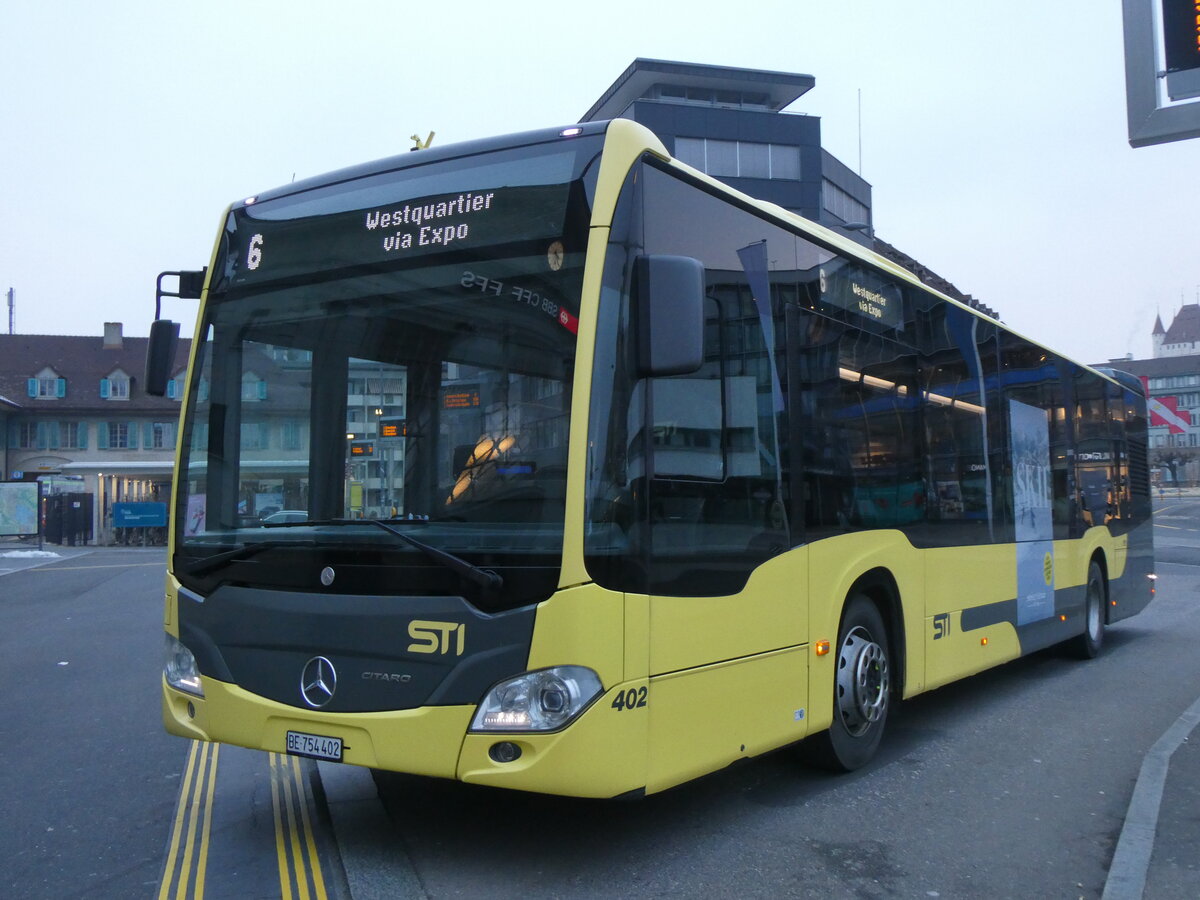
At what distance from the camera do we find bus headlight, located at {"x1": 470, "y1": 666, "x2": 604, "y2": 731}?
165 inches

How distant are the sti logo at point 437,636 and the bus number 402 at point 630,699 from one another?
0.64m

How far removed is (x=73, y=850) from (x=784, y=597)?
3494 millimetres

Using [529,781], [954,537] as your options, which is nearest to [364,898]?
[529,781]

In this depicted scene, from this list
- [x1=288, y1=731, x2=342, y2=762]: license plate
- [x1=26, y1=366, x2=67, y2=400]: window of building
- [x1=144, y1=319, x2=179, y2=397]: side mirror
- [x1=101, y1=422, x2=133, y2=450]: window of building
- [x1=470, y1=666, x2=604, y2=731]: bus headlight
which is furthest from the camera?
[x1=26, y1=366, x2=67, y2=400]: window of building

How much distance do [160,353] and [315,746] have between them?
2.32 meters

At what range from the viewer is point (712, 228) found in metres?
5.12

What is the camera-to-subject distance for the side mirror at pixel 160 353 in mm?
5633

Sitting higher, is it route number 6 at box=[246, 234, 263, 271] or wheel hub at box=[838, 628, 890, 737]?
route number 6 at box=[246, 234, 263, 271]

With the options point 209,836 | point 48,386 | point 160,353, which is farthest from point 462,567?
point 48,386

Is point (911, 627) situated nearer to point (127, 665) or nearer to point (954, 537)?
point (954, 537)

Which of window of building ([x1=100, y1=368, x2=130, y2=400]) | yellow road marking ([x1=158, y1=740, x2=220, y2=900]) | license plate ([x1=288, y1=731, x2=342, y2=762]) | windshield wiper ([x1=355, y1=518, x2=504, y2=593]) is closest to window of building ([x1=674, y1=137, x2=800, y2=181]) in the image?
window of building ([x1=100, y1=368, x2=130, y2=400])

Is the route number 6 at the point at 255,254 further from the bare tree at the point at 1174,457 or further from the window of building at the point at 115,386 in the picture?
the bare tree at the point at 1174,457

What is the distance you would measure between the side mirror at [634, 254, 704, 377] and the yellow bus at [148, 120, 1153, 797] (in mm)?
14

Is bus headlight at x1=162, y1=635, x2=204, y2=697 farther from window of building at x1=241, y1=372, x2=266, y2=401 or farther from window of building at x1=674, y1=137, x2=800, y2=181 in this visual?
window of building at x1=674, y1=137, x2=800, y2=181
